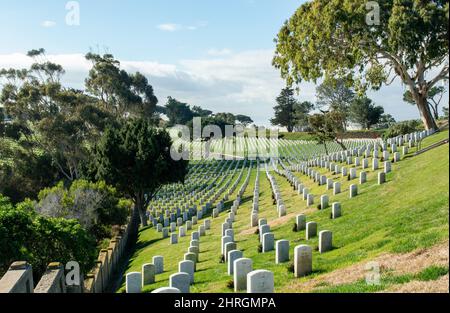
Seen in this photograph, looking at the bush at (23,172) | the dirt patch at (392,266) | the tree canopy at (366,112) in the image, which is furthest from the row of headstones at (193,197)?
the tree canopy at (366,112)

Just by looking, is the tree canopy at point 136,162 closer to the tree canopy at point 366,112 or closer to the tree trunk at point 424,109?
the tree trunk at point 424,109

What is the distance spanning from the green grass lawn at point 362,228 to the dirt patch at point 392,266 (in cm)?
27

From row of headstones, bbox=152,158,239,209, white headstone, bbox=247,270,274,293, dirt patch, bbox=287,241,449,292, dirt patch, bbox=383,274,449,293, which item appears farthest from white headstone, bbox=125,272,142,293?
row of headstones, bbox=152,158,239,209

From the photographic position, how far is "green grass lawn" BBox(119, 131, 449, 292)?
10453mm

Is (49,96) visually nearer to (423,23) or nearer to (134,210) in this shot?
(134,210)

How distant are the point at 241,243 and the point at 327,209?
3709 millimetres

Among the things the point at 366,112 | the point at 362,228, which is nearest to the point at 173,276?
the point at 362,228

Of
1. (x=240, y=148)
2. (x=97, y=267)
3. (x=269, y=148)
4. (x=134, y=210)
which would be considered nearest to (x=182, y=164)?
(x=134, y=210)

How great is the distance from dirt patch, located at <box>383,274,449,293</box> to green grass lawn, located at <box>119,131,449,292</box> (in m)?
0.49

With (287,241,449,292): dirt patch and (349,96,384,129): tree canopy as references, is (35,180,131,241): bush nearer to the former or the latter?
(287,241,449,292): dirt patch

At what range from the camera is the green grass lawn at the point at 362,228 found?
→ 1045 cm

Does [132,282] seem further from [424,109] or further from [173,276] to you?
[424,109]

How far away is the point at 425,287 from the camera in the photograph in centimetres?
705

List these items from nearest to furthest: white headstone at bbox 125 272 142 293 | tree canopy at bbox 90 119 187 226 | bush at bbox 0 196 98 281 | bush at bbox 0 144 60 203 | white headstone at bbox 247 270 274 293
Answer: white headstone at bbox 247 270 274 293
white headstone at bbox 125 272 142 293
bush at bbox 0 196 98 281
tree canopy at bbox 90 119 187 226
bush at bbox 0 144 60 203
